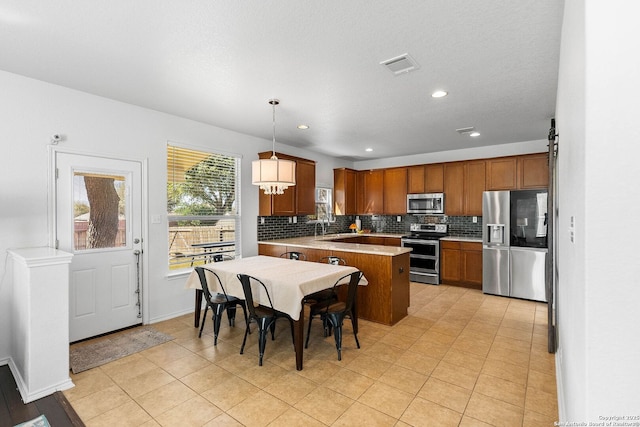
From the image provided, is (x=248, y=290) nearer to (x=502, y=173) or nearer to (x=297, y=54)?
(x=297, y=54)

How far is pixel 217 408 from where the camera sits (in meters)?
2.19

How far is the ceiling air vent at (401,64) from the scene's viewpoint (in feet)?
8.26

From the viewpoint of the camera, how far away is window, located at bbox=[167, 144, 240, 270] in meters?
4.14

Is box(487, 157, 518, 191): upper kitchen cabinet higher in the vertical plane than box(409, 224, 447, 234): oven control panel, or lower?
higher

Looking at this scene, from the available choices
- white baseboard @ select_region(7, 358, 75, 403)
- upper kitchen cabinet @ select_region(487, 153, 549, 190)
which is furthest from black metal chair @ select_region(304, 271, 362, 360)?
upper kitchen cabinet @ select_region(487, 153, 549, 190)

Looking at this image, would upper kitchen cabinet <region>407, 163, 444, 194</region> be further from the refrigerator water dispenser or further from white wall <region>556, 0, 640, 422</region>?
white wall <region>556, 0, 640, 422</region>

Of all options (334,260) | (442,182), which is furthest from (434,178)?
(334,260)

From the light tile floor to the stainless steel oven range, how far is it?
2169mm

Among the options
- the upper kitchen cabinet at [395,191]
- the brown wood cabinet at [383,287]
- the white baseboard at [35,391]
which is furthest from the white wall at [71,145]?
the upper kitchen cabinet at [395,191]

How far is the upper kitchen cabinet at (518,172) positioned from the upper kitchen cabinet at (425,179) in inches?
34.9

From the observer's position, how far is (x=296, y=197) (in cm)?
548

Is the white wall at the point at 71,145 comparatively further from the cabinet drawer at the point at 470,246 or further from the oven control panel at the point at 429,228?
the cabinet drawer at the point at 470,246

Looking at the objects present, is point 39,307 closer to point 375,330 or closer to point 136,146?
point 136,146

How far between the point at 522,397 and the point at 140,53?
13.2ft
